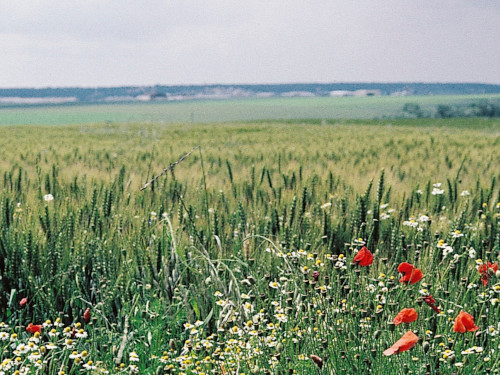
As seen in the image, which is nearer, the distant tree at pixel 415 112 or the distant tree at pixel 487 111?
the distant tree at pixel 487 111

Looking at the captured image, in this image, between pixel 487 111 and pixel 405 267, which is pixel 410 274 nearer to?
pixel 405 267

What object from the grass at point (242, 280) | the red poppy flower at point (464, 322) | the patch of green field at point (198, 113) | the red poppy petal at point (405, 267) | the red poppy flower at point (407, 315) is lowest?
the patch of green field at point (198, 113)

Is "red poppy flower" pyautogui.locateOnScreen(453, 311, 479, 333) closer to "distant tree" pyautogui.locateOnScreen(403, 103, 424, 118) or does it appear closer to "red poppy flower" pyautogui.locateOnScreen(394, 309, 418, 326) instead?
"red poppy flower" pyautogui.locateOnScreen(394, 309, 418, 326)

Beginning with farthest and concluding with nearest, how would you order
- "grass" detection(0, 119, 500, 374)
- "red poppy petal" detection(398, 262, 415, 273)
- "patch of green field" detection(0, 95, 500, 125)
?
1. "patch of green field" detection(0, 95, 500, 125)
2. "grass" detection(0, 119, 500, 374)
3. "red poppy petal" detection(398, 262, 415, 273)

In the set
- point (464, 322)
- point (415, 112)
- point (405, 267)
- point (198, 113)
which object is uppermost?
point (405, 267)

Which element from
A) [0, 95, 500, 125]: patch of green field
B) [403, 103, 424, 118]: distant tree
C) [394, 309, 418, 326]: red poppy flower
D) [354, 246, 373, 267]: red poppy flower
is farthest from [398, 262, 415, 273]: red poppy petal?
[403, 103, 424, 118]: distant tree

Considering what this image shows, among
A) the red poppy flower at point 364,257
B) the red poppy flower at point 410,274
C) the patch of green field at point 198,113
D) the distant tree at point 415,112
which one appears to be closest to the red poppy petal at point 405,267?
the red poppy flower at point 410,274

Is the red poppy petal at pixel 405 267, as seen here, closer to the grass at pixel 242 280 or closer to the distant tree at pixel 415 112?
the grass at pixel 242 280

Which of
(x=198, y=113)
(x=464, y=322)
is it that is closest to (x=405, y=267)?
(x=464, y=322)

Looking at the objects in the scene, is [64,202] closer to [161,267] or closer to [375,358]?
[161,267]

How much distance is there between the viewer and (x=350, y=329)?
2186 millimetres

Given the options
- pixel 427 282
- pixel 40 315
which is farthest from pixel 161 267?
pixel 427 282

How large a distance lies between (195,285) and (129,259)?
428 mm

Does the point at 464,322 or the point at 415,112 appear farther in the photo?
the point at 415,112
